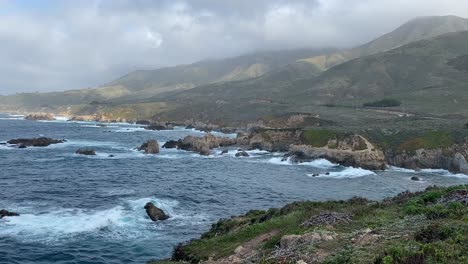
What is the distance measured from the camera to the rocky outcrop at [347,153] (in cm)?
8419

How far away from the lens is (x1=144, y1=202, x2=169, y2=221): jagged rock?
43.2m

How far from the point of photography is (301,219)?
28.2m

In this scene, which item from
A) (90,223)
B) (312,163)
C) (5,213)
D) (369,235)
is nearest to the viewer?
(369,235)

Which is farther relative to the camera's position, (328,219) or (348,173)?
(348,173)

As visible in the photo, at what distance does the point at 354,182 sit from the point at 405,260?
2202 inches

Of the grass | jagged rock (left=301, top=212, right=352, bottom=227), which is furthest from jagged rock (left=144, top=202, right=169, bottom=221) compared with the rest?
jagged rock (left=301, top=212, right=352, bottom=227)

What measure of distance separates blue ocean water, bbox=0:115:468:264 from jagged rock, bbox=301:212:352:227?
12465 mm

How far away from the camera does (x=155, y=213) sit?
4369cm

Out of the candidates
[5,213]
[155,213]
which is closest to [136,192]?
[155,213]

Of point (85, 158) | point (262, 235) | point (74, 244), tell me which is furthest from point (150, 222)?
point (85, 158)

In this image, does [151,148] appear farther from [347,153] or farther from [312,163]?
[347,153]

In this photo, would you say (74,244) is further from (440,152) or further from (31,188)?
(440,152)

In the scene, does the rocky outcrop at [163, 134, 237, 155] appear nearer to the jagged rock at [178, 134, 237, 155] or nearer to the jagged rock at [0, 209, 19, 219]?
the jagged rock at [178, 134, 237, 155]

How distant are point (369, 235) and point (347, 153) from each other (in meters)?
69.8
